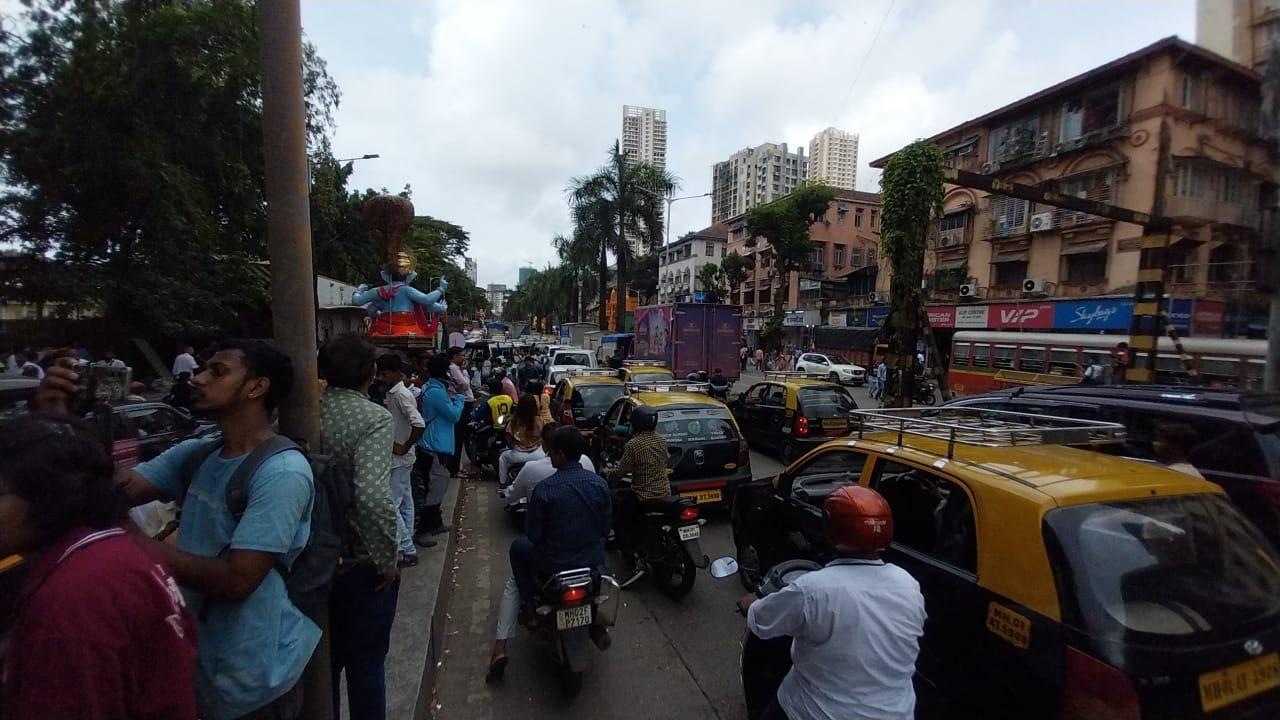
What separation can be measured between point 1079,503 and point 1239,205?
7787mm

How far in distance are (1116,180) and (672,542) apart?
2253 centimetres

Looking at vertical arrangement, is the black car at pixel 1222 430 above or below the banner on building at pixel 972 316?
below

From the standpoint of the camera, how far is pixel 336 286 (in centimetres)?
1174

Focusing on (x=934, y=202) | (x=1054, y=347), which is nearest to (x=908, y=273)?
(x=934, y=202)

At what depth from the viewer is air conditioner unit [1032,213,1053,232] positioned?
941 inches

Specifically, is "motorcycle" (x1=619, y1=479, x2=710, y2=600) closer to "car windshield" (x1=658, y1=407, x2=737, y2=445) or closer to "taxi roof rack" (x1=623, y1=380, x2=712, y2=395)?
"car windshield" (x1=658, y1=407, x2=737, y2=445)

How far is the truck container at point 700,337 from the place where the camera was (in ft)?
60.9

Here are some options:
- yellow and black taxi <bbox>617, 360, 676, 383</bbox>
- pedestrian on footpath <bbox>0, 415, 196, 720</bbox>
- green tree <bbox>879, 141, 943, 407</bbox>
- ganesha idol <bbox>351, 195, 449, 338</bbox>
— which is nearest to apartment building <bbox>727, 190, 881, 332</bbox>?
yellow and black taxi <bbox>617, 360, 676, 383</bbox>

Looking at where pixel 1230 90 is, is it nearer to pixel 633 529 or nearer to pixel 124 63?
pixel 633 529

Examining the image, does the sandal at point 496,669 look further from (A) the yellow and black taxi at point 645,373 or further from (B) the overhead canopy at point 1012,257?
(B) the overhead canopy at point 1012,257

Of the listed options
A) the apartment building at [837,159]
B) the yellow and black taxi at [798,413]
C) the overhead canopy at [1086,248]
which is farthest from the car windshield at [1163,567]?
the apartment building at [837,159]

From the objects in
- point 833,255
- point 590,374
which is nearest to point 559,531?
point 590,374

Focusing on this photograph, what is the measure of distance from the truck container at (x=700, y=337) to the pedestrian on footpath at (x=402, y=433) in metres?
13.8

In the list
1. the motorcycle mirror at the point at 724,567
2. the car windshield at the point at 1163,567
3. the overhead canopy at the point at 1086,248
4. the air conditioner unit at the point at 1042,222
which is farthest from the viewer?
the air conditioner unit at the point at 1042,222
